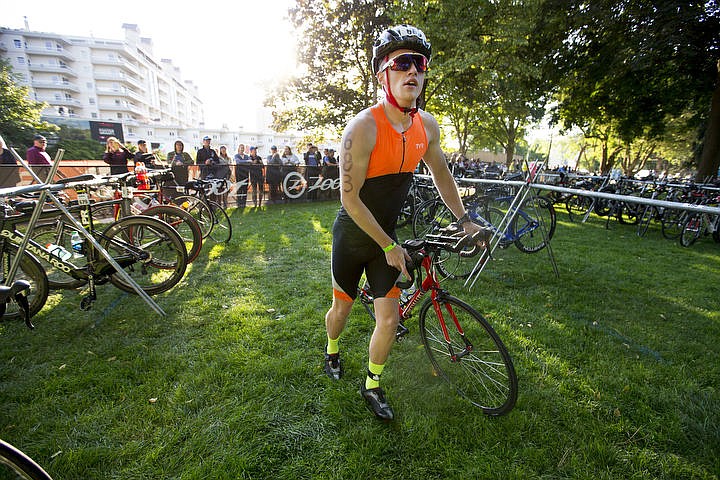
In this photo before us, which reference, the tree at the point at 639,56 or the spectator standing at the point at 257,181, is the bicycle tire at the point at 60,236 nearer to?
the spectator standing at the point at 257,181

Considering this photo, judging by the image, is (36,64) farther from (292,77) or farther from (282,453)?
(282,453)

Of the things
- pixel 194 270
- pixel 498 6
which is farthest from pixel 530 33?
pixel 194 270

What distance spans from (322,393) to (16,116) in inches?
1891

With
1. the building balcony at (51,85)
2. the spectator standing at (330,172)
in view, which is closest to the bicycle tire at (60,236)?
the spectator standing at (330,172)

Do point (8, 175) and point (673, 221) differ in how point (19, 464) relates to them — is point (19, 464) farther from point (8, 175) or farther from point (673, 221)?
point (673, 221)

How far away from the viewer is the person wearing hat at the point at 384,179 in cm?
196

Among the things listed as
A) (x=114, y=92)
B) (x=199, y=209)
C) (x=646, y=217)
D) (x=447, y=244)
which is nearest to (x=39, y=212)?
(x=199, y=209)

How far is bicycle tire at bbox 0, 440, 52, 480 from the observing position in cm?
127

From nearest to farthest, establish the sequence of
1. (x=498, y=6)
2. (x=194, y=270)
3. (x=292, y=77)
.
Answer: (x=194, y=270) < (x=498, y=6) < (x=292, y=77)

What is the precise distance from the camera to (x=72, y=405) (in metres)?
2.46

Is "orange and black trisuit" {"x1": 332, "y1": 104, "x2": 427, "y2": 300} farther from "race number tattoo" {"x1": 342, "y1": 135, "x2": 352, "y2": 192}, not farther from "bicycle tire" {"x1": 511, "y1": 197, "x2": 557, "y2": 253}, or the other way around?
"bicycle tire" {"x1": 511, "y1": 197, "x2": 557, "y2": 253}

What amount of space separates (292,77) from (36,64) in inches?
3317

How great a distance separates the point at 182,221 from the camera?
4.99 metres

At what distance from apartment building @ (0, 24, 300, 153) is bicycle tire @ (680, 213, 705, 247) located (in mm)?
65049
